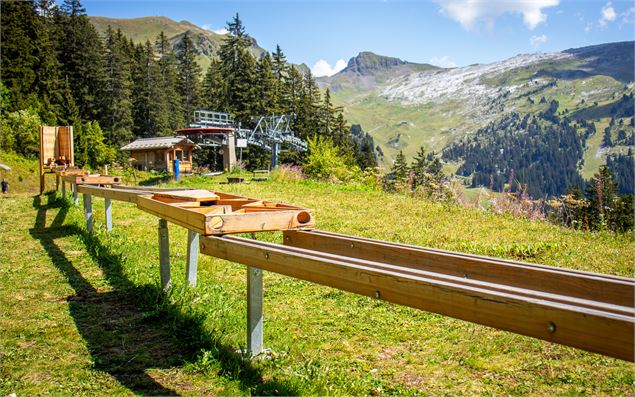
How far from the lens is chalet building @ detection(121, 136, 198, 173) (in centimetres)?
4422

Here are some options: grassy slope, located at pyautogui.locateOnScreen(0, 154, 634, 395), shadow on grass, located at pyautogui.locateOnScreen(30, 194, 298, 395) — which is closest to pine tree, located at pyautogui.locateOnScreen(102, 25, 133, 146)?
grassy slope, located at pyautogui.locateOnScreen(0, 154, 634, 395)

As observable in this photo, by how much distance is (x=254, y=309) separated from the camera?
3559 mm

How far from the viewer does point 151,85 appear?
58.6 m

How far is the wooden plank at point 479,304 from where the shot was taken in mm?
1747

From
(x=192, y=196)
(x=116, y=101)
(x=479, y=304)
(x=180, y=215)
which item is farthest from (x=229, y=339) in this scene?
(x=116, y=101)

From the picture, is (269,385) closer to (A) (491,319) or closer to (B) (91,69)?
(A) (491,319)

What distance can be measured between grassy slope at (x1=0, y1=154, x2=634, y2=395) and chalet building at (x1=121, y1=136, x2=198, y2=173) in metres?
37.6

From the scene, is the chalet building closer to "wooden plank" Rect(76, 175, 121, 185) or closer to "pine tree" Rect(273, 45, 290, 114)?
"pine tree" Rect(273, 45, 290, 114)

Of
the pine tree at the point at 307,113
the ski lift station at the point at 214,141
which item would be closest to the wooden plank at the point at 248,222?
the ski lift station at the point at 214,141

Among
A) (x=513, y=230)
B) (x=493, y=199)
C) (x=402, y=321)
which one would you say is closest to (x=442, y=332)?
(x=402, y=321)

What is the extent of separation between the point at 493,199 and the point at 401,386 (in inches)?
384

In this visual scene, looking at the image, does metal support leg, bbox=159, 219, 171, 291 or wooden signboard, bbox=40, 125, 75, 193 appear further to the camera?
wooden signboard, bbox=40, 125, 75, 193

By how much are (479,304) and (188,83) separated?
68656mm

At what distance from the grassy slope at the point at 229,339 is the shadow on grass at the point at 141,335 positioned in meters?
0.01
